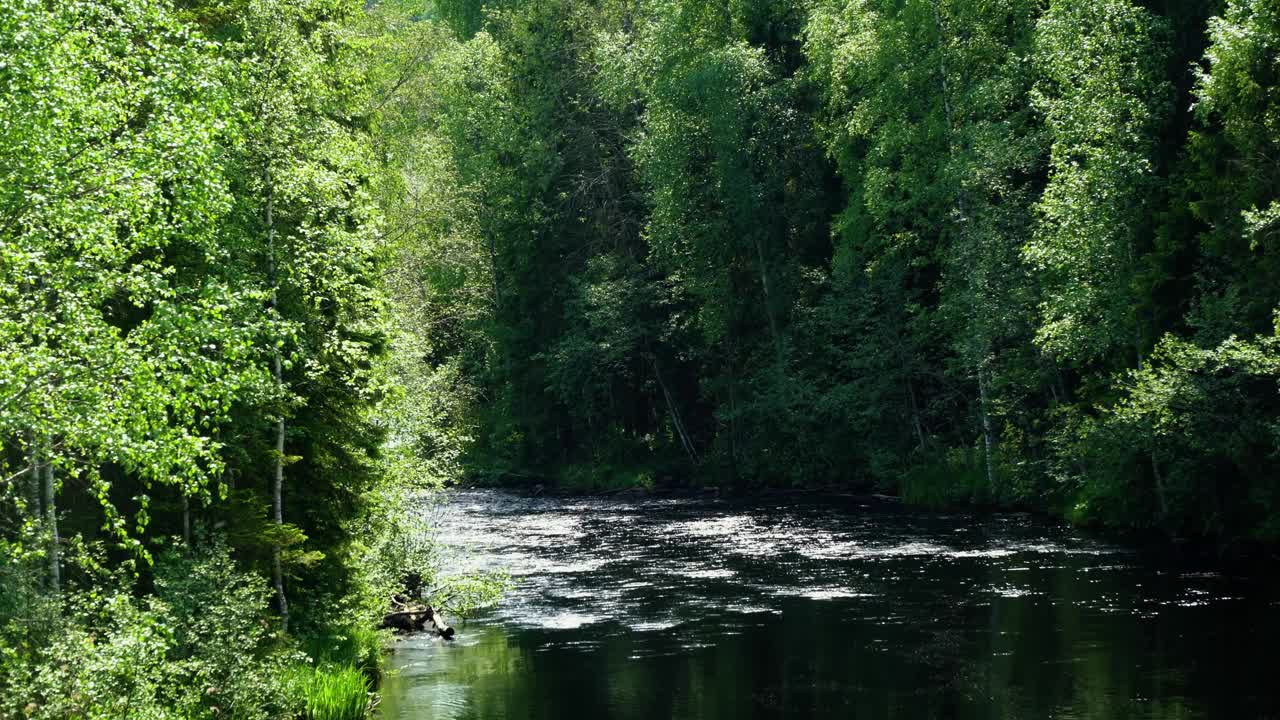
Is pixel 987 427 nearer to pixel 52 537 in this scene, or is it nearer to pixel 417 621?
pixel 417 621

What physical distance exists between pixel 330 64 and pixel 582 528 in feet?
69.9

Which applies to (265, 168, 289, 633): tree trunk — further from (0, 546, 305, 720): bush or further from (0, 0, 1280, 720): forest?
(0, 546, 305, 720): bush

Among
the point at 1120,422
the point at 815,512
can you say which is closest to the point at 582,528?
the point at 815,512

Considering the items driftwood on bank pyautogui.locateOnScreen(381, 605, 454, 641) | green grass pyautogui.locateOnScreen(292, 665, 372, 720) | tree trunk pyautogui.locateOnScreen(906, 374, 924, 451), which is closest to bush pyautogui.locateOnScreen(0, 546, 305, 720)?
green grass pyautogui.locateOnScreen(292, 665, 372, 720)

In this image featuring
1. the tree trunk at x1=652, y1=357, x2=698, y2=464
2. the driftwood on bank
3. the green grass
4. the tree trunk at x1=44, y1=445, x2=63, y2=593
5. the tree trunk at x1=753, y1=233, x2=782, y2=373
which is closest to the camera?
the tree trunk at x1=44, y1=445, x2=63, y2=593

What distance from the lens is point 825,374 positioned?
4925cm

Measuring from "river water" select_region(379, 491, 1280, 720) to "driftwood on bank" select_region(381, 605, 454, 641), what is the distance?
0.62 m

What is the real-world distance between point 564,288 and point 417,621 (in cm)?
3699

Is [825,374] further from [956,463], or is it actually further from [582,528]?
[582,528]

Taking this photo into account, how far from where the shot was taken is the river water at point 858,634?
18562mm

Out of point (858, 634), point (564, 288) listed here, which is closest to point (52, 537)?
point (858, 634)

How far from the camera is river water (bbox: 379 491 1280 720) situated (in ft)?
Answer: 60.9

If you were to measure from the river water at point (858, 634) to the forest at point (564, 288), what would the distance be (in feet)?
6.58

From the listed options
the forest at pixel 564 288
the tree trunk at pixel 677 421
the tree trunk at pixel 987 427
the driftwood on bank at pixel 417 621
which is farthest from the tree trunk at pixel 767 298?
the driftwood on bank at pixel 417 621
